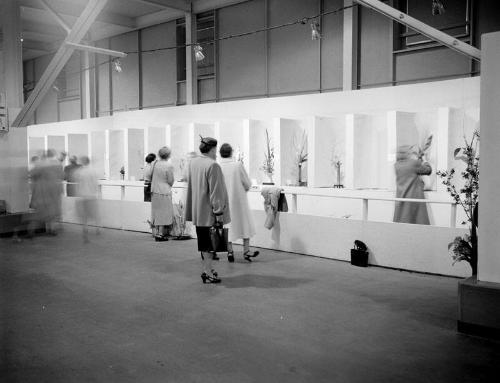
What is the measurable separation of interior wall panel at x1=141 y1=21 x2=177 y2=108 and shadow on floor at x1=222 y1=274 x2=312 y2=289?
9429 mm

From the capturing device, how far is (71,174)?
A: 10.7 m

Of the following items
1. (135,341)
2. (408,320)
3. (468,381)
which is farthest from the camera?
(408,320)

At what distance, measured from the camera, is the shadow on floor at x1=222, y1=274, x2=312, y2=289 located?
575 centimetres

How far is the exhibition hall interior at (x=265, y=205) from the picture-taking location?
3859 mm

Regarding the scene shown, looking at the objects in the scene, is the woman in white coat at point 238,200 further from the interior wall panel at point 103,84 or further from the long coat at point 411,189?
the interior wall panel at point 103,84

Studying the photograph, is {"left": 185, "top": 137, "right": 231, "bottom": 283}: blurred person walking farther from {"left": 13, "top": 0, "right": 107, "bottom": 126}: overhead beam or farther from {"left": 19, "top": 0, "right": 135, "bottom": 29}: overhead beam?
{"left": 19, "top": 0, "right": 135, "bottom": 29}: overhead beam

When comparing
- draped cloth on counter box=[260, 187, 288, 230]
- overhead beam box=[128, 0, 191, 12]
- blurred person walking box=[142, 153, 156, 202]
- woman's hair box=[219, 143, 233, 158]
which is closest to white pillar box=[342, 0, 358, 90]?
draped cloth on counter box=[260, 187, 288, 230]

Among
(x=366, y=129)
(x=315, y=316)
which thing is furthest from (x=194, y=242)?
(x=315, y=316)

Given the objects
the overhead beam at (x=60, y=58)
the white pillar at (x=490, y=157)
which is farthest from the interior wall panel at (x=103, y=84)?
the white pillar at (x=490, y=157)

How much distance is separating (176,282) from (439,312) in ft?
9.14

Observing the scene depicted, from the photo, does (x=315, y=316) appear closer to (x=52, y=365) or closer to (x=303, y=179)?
(x=52, y=365)

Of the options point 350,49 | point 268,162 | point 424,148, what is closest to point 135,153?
point 268,162

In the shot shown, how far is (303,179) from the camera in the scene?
9766mm

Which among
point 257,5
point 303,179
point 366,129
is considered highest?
point 257,5
